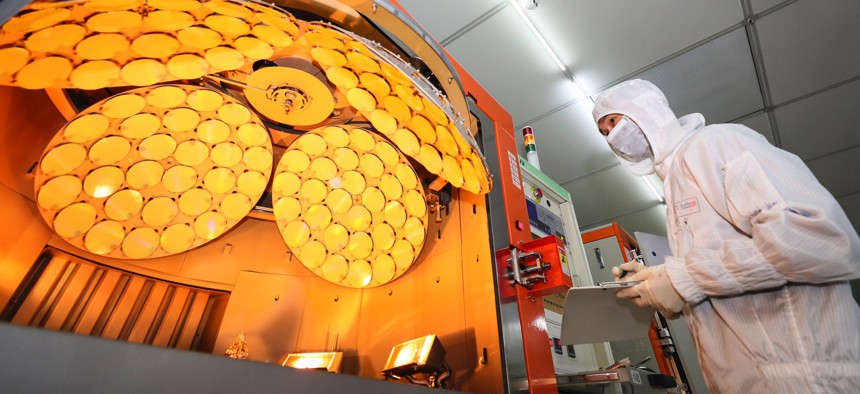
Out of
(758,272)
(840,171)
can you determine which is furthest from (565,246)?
(840,171)

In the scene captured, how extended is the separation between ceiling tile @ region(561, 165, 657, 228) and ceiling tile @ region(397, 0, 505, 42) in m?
2.51

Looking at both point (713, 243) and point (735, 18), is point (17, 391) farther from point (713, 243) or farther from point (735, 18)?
point (735, 18)

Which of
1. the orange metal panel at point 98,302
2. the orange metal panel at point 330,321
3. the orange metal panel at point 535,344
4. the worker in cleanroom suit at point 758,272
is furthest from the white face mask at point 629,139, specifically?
the orange metal panel at point 98,302

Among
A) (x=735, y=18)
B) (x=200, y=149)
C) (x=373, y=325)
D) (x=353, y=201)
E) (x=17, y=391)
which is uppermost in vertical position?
(x=735, y=18)

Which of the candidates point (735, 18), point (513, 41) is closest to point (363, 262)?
point (513, 41)

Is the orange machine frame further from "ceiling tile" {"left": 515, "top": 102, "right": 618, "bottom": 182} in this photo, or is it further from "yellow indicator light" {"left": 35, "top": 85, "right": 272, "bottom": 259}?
"ceiling tile" {"left": 515, "top": 102, "right": 618, "bottom": 182}

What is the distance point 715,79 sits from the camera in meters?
3.35

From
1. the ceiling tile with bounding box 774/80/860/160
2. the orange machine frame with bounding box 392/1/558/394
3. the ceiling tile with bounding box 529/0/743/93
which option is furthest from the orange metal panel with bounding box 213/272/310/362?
the ceiling tile with bounding box 774/80/860/160

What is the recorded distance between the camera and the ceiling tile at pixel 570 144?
381cm

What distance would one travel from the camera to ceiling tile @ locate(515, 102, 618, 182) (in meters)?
3.81

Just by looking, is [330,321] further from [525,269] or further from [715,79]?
[715,79]

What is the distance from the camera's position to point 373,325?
1.77m

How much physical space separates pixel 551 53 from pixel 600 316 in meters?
2.57

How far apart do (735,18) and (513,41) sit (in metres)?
1.64
